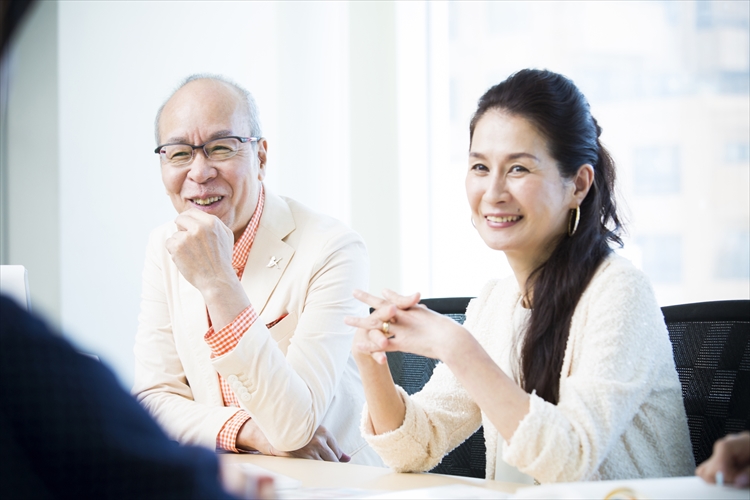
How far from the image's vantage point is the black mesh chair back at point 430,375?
5.54 feet

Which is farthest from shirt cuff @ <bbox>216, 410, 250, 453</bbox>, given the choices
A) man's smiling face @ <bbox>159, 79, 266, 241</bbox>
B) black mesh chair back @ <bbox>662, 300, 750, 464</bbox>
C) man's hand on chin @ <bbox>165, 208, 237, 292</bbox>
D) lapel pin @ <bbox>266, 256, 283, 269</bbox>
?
black mesh chair back @ <bbox>662, 300, 750, 464</bbox>

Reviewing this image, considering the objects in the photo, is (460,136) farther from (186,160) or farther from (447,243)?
(186,160)

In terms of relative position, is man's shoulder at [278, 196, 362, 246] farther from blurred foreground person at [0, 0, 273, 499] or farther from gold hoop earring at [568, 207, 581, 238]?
blurred foreground person at [0, 0, 273, 499]

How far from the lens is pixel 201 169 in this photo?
1.80 m

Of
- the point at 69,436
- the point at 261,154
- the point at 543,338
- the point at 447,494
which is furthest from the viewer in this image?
the point at 261,154

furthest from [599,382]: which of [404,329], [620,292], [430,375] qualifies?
[430,375]

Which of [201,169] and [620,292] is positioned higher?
[201,169]

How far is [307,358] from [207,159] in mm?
573

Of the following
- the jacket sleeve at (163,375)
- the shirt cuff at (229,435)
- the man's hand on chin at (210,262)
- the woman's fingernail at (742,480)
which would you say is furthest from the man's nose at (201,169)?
the woman's fingernail at (742,480)

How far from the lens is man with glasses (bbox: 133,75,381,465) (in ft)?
5.03

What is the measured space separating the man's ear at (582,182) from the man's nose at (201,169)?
0.89 m

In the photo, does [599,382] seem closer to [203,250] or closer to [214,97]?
[203,250]

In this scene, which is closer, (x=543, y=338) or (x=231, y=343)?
(x=543, y=338)

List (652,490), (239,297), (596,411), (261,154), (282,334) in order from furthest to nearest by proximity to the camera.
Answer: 1. (261,154)
2. (282,334)
3. (239,297)
4. (596,411)
5. (652,490)
